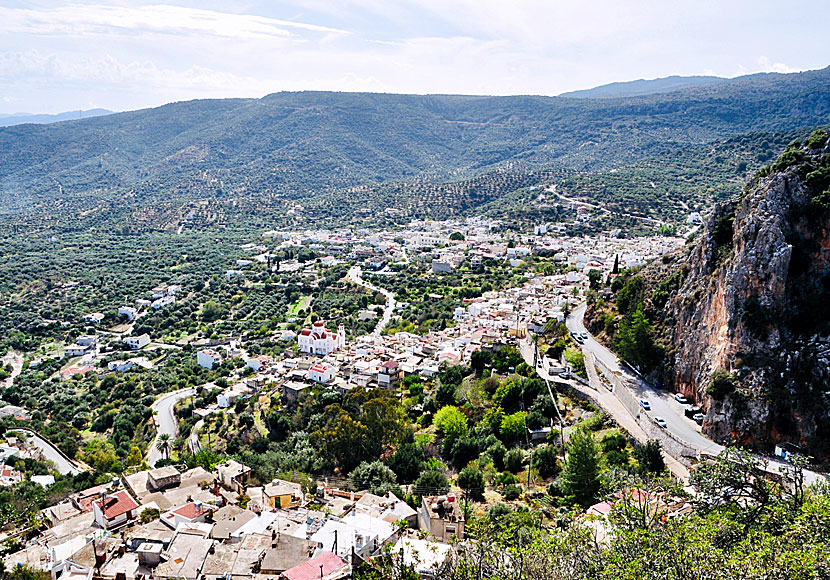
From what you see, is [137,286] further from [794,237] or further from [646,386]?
[794,237]

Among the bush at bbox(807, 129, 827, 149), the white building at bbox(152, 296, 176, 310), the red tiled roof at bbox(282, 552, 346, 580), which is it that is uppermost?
the bush at bbox(807, 129, 827, 149)

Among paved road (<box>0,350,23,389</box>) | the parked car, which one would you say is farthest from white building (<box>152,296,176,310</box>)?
the parked car

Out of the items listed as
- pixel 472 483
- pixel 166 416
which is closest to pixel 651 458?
pixel 472 483

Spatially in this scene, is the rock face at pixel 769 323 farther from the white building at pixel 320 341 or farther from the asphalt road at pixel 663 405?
the white building at pixel 320 341

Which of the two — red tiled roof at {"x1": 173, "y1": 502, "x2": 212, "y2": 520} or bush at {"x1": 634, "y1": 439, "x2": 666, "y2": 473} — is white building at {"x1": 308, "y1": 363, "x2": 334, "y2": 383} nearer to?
red tiled roof at {"x1": 173, "y1": 502, "x2": 212, "y2": 520}

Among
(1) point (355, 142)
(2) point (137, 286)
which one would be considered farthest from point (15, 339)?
(1) point (355, 142)
